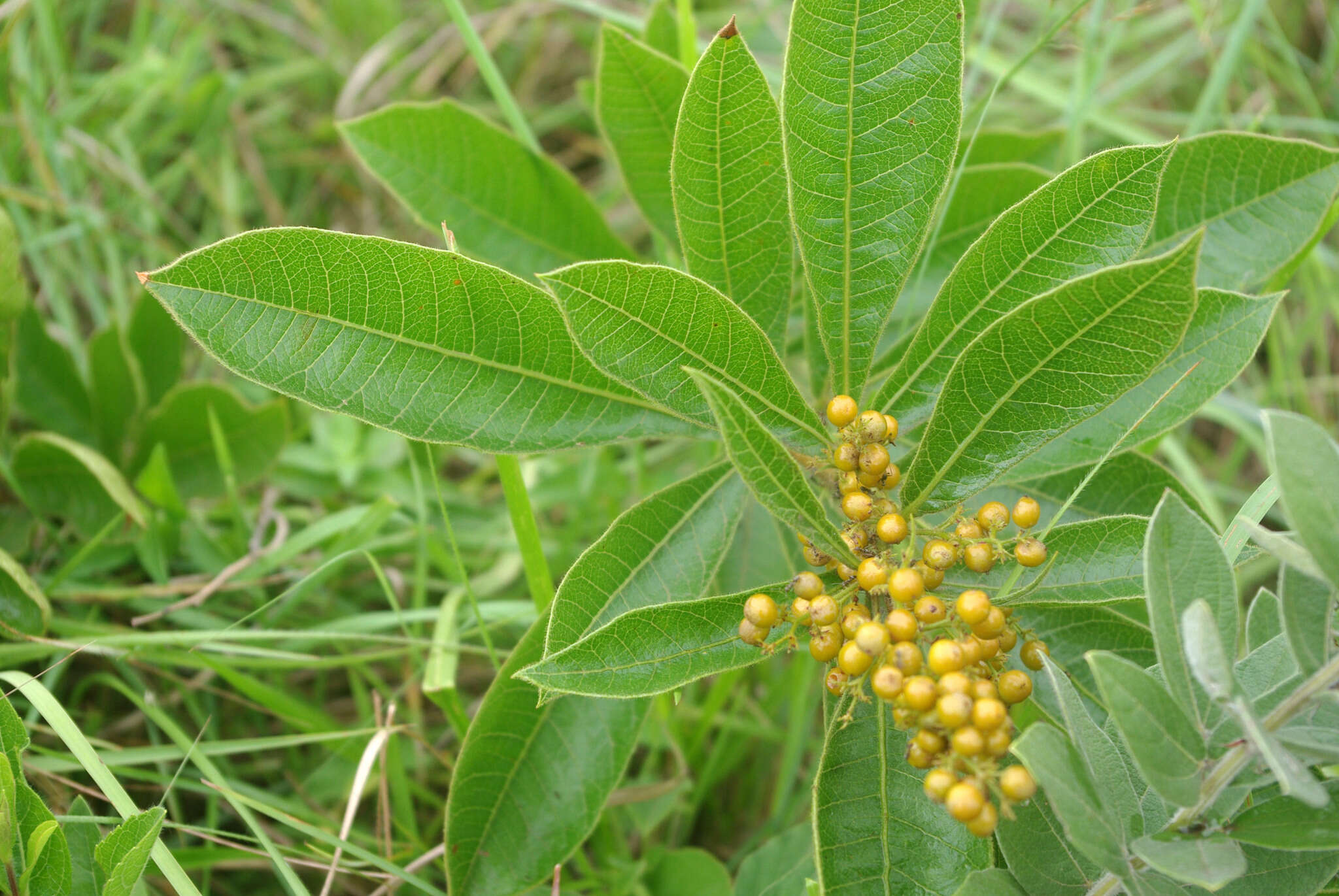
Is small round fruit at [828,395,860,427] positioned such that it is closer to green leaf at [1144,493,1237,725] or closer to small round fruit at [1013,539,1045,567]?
small round fruit at [1013,539,1045,567]

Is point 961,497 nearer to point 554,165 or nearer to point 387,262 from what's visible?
point 387,262

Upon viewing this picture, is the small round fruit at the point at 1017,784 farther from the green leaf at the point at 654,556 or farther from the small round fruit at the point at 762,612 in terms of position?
the green leaf at the point at 654,556

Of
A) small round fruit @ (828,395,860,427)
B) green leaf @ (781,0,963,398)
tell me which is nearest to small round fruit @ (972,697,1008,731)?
small round fruit @ (828,395,860,427)

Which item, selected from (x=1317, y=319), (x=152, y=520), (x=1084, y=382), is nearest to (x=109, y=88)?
(x=152, y=520)

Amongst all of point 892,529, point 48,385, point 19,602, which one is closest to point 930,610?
point 892,529

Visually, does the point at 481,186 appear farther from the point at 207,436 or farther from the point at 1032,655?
the point at 1032,655

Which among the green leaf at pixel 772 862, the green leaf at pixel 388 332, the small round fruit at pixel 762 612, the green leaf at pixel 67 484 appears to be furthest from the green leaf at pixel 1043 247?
the green leaf at pixel 67 484
